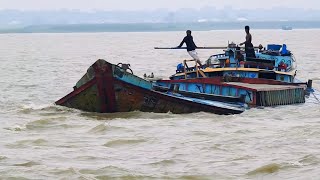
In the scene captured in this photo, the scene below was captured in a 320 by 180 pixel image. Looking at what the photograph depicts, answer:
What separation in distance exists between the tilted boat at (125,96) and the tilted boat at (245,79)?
0.85 metres

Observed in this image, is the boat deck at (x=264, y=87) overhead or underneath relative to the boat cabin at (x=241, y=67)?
underneath

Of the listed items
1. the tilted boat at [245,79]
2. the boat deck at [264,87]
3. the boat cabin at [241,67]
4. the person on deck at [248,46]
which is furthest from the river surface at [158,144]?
the person on deck at [248,46]

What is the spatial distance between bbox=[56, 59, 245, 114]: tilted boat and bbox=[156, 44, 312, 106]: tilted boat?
848 millimetres

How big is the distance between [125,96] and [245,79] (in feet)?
17.2

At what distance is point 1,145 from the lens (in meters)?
18.8

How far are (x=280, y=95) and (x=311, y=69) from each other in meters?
27.7

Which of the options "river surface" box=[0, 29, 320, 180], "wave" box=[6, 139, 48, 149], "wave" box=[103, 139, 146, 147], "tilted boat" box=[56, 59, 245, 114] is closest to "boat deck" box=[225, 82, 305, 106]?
"river surface" box=[0, 29, 320, 180]

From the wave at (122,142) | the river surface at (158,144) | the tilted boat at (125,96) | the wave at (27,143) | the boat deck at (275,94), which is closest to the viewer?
the river surface at (158,144)

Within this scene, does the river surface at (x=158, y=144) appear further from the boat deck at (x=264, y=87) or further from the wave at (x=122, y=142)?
the boat deck at (x=264, y=87)

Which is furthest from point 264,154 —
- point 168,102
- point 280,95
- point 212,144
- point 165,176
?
point 280,95

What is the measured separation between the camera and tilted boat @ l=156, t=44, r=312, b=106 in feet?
82.6

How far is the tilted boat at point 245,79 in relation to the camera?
25169mm

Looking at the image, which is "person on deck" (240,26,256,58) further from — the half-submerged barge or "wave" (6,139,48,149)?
"wave" (6,139,48,149)

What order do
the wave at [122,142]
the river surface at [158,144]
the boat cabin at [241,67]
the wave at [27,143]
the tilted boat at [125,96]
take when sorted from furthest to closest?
the boat cabin at [241,67] → the tilted boat at [125,96] → the wave at [122,142] → the wave at [27,143] → the river surface at [158,144]
